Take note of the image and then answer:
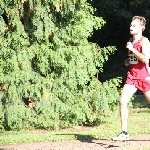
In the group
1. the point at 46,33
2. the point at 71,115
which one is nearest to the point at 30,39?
the point at 46,33

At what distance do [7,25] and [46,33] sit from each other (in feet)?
3.14

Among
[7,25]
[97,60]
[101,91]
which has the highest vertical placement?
[7,25]

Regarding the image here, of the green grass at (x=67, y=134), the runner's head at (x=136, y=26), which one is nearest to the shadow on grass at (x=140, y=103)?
the green grass at (x=67, y=134)

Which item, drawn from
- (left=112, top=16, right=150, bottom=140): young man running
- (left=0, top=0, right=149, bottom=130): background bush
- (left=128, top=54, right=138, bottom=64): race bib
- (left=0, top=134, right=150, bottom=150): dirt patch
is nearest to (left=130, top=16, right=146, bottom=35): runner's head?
(left=112, top=16, right=150, bottom=140): young man running

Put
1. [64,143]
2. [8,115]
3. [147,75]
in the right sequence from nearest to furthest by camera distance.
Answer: [147,75], [64,143], [8,115]

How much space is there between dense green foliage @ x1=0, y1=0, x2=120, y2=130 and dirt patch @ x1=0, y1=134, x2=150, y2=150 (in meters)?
2.26

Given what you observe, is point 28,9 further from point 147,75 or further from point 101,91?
point 147,75

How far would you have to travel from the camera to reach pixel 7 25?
403 inches

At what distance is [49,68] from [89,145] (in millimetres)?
3490

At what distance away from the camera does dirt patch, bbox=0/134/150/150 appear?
7.25 metres

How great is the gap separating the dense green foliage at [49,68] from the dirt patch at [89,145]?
2255 mm

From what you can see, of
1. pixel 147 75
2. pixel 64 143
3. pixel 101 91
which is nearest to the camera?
pixel 147 75

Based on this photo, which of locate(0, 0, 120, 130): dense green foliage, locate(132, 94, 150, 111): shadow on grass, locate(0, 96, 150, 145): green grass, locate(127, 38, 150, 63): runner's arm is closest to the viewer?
locate(127, 38, 150, 63): runner's arm

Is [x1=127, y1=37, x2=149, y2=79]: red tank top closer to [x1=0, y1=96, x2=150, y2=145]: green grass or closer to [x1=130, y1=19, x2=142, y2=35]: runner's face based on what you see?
[x1=130, y1=19, x2=142, y2=35]: runner's face
